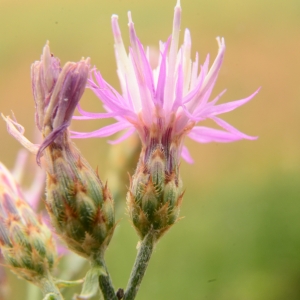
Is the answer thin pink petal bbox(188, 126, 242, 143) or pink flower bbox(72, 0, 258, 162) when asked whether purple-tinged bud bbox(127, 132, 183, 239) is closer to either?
pink flower bbox(72, 0, 258, 162)

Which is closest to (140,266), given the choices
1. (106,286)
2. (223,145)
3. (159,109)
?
(106,286)

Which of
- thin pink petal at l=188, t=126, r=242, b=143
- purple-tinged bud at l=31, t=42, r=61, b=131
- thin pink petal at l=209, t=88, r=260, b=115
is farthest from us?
thin pink petal at l=188, t=126, r=242, b=143

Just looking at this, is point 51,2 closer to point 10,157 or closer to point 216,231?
point 10,157

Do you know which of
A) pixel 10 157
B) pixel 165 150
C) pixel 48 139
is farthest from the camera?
pixel 10 157

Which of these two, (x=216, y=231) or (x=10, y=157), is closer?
(x=10, y=157)

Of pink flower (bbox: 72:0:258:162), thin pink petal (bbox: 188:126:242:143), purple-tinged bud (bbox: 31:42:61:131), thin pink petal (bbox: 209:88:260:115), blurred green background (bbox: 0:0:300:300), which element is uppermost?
purple-tinged bud (bbox: 31:42:61:131)

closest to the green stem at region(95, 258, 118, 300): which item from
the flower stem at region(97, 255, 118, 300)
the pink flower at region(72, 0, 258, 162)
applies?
the flower stem at region(97, 255, 118, 300)

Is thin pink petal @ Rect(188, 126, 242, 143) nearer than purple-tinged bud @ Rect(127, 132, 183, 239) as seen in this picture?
No

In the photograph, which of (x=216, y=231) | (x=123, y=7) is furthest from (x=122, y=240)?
(x=123, y=7)
